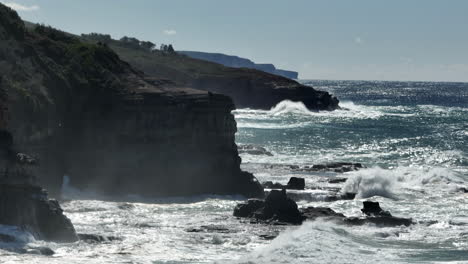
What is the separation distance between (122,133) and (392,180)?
2169 cm

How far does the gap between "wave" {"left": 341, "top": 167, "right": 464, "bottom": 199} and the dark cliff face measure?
27.5 feet

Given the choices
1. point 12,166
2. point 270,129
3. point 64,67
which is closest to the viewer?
point 12,166

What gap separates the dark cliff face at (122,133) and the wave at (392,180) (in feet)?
27.5

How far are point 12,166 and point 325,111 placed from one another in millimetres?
140535

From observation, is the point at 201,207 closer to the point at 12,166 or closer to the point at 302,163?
the point at 12,166

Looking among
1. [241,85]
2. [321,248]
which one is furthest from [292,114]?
[321,248]

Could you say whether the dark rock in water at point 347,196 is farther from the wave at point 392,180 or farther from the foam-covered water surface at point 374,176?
the wave at point 392,180

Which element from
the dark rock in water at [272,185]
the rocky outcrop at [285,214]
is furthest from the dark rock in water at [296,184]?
the rocky outcrop at [285,214]

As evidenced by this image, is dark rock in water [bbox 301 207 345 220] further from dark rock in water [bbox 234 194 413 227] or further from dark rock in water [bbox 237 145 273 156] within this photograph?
dark rock in water [bbox 237 145 273 156]

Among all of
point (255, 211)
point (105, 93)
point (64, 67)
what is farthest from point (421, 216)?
point (64, 67)

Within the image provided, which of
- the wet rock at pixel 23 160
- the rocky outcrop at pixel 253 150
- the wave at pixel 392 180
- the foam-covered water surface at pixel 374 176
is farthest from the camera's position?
the rocky outcrop at pixel 253 150

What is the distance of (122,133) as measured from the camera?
6366 centimetres

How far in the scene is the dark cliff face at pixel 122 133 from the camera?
61.5 meters

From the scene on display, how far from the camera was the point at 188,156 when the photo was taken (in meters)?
63.9
